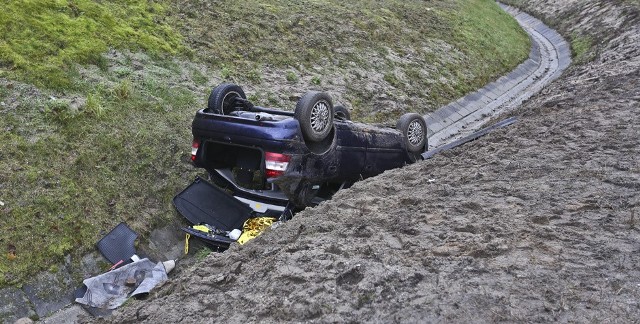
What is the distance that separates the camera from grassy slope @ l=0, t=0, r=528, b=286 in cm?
770

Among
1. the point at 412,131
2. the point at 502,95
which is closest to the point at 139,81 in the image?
the point at 412,131

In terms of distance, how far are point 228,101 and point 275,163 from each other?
5.69 ft

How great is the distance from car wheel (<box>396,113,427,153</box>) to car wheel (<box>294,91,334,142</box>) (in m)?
2.17

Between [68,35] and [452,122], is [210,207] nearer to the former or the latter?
[68,35]

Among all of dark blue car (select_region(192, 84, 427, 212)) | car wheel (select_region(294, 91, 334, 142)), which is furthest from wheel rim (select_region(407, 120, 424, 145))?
car wheel (select_region(294, 91, 334, 142))

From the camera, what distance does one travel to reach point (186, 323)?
4.48 m

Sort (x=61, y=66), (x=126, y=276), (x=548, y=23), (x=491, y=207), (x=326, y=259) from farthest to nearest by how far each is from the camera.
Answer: (x=548, y=23), (x=61, y=66), (x=126, y=276), (x=491, y=207), (x=326, y=259)

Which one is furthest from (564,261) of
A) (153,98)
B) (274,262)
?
(153,98)

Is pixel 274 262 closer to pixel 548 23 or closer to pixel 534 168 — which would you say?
pixel 534 168

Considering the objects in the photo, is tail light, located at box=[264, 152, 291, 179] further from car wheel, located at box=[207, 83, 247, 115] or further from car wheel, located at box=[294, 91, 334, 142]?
car wheel, located at box=[207, 83, 247, 115]

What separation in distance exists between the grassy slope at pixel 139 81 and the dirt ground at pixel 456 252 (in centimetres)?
293

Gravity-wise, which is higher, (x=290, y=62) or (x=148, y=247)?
(x=290, y=62)

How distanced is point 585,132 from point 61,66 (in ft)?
28.7

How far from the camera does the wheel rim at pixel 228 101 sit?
8352 mm
